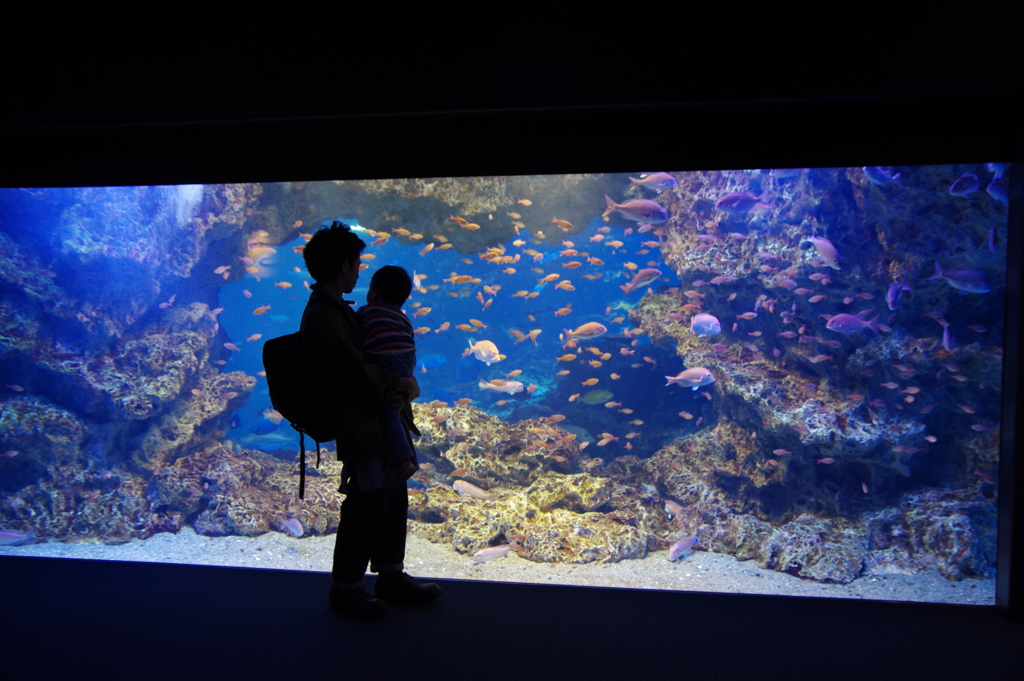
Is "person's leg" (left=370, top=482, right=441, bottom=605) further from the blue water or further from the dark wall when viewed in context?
the blue water

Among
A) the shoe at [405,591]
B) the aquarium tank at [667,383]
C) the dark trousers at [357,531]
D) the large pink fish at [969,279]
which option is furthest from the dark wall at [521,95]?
the large pink fish at [969,279]

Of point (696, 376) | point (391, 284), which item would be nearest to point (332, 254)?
point (391, 284)

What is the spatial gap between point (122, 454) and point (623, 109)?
31.6 feet

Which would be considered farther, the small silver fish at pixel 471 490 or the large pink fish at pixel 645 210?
the small silver fish at pixel 471 490

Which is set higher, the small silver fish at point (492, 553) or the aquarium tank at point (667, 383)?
the aquarium tank at point (667, 383)

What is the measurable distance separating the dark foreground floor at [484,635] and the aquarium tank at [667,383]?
2.85 metres

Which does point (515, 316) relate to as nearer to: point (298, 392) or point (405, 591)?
point (405, 591)

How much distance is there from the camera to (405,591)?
2121 millimetres

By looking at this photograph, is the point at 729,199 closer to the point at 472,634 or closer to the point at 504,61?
the point at 504,61

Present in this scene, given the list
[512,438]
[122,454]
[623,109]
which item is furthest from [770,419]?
[122,454]

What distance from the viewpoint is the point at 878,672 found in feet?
5.49

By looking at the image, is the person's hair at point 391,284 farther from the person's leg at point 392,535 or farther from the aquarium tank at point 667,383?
the aquarium tank at point 667,383

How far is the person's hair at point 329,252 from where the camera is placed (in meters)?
2.00

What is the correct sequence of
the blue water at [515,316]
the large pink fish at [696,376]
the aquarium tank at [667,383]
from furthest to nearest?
1. the blue water at [515,316]
2. the large pink fish at [696,376]
3. the aquarium tank at [667,383]
